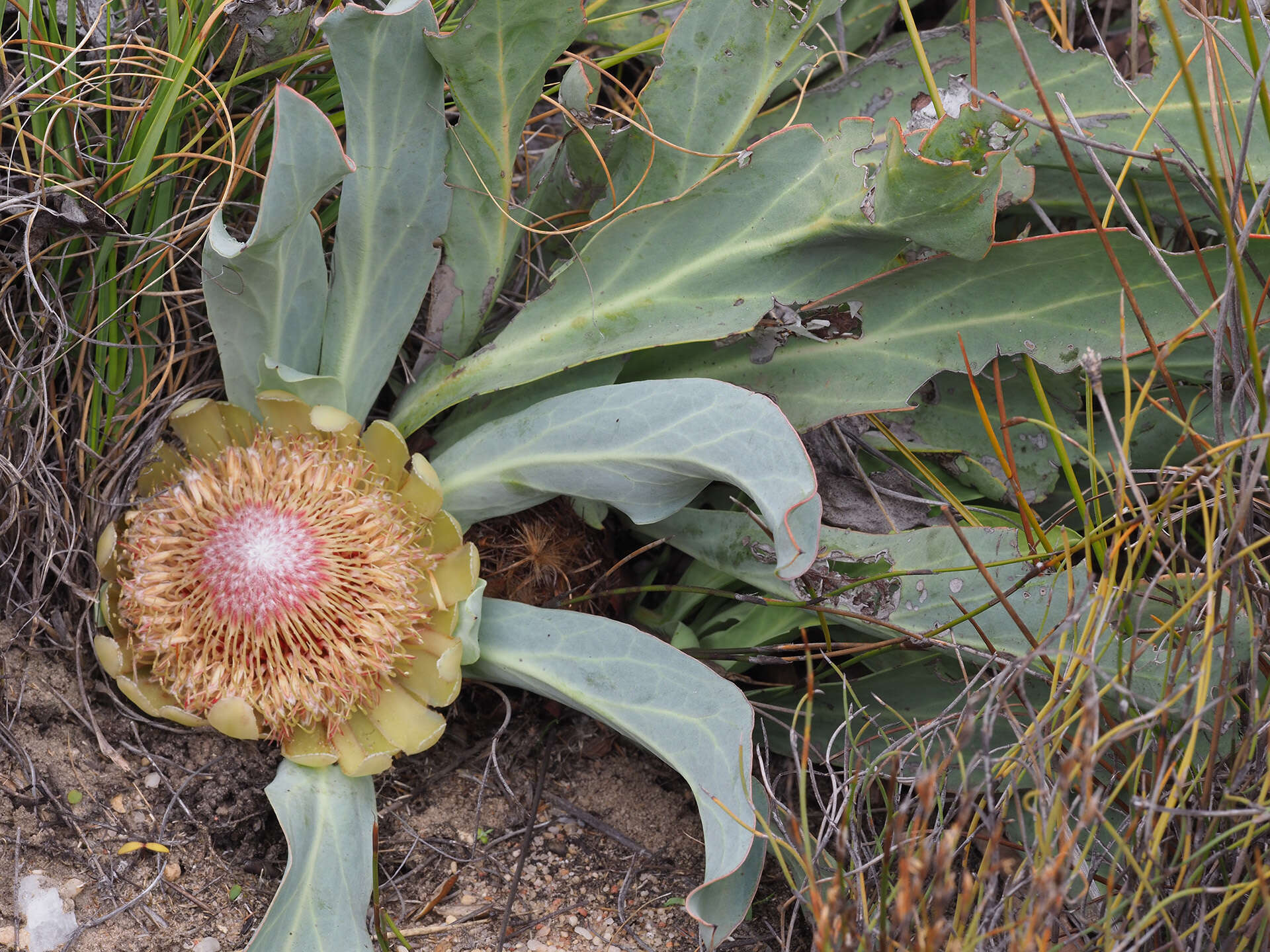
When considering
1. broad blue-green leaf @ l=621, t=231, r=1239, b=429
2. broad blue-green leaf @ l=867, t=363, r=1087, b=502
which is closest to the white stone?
broad blue-green leaf @ l=621, t=231, r=1239, b=429

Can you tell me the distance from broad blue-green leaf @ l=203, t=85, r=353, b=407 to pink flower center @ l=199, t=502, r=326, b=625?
0.22m

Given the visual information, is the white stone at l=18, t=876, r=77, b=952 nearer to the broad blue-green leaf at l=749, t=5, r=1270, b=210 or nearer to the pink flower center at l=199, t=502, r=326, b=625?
the pink flower center at l=199, t=502, r=326, b=625

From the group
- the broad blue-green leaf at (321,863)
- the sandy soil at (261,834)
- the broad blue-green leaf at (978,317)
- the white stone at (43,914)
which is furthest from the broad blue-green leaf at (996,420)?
the white stone at (43,914)

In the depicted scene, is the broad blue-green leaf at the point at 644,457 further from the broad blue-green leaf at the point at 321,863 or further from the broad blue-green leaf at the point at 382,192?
the broad blue-green leaf at the point at 321,863

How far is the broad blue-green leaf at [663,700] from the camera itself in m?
1.14

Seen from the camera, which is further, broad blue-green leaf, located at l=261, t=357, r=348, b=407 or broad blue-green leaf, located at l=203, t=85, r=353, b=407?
broad blue-green leaf, located at l=261, t=357, r=348, b=407

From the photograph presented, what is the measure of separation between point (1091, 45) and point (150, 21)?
5.05 feet

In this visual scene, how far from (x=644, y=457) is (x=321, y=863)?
64 cm

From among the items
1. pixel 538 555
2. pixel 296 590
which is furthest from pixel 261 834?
pixel 538 555

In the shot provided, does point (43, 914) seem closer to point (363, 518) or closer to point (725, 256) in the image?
point (363, 518)

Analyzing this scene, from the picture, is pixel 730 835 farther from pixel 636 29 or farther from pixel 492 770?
pixel 636 29

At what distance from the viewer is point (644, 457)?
1205mm

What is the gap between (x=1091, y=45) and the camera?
1.75 meters

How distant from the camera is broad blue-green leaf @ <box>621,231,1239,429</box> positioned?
4.12ft
